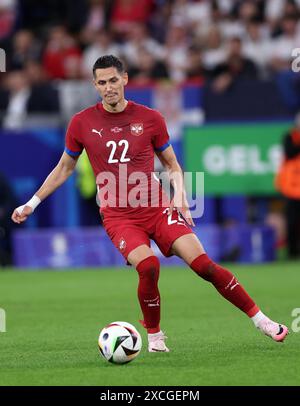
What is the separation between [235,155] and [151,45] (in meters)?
3.04

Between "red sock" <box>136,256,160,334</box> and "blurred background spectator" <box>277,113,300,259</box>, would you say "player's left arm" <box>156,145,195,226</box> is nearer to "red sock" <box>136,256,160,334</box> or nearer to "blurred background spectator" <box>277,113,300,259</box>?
"red sock" <box>136,256,160,334</box>

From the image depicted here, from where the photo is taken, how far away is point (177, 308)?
497 inches

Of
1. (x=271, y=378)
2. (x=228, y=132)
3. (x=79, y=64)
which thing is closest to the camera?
(x=271, y=378)

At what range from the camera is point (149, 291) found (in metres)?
8.98

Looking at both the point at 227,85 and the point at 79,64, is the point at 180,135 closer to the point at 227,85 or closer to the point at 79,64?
the point at 227,85

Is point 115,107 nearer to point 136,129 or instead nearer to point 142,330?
point 136,129

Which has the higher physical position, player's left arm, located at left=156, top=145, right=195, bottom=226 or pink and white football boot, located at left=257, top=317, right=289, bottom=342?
player's left arm, located at left=156, top=145, right=195, bottom=226

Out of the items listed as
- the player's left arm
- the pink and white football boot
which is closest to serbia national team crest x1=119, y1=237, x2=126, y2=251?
the player's left arm

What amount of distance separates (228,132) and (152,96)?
1.33 metres

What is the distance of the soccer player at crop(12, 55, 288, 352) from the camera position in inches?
356

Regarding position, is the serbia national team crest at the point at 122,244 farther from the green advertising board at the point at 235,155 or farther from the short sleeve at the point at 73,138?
the green advertising board at the point at 235,155

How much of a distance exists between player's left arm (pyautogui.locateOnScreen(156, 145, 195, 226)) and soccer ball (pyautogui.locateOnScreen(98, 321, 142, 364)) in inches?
45.8

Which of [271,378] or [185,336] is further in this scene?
[185,336]

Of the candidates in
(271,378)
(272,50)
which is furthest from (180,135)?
(271,378)
